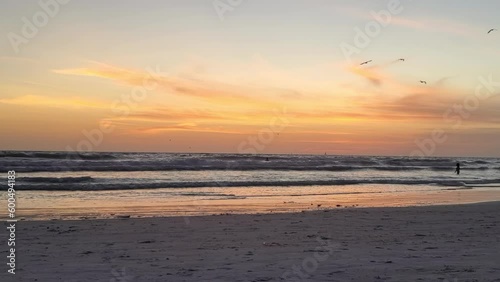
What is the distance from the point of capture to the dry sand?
7.73 meters

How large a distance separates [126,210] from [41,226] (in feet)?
14.5

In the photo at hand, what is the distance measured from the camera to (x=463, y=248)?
32.5ft

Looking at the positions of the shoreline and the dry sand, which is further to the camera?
the shoreline

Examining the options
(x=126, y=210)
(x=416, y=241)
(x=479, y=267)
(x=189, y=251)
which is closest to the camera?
(x=479, y=267)

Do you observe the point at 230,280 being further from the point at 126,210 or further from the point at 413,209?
the point at 413,209

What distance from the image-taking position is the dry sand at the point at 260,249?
7.73 metres

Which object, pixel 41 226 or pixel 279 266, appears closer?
pixel 279 266

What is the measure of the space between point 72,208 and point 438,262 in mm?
13009

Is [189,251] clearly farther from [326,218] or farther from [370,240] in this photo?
[326,218]

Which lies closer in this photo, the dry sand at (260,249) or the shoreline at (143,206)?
the dry sand at (260,249)

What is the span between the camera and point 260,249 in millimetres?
9695

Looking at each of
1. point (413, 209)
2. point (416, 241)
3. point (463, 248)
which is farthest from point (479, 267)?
point (413, 209)

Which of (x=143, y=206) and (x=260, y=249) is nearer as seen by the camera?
(x=260, y=249)

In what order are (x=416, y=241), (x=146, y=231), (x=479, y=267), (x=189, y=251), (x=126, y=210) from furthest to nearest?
(x=126, y=210) < (x=146, y=231) < (x=416, y=241) < (x=189, y=251) < (x=479, y=267)
